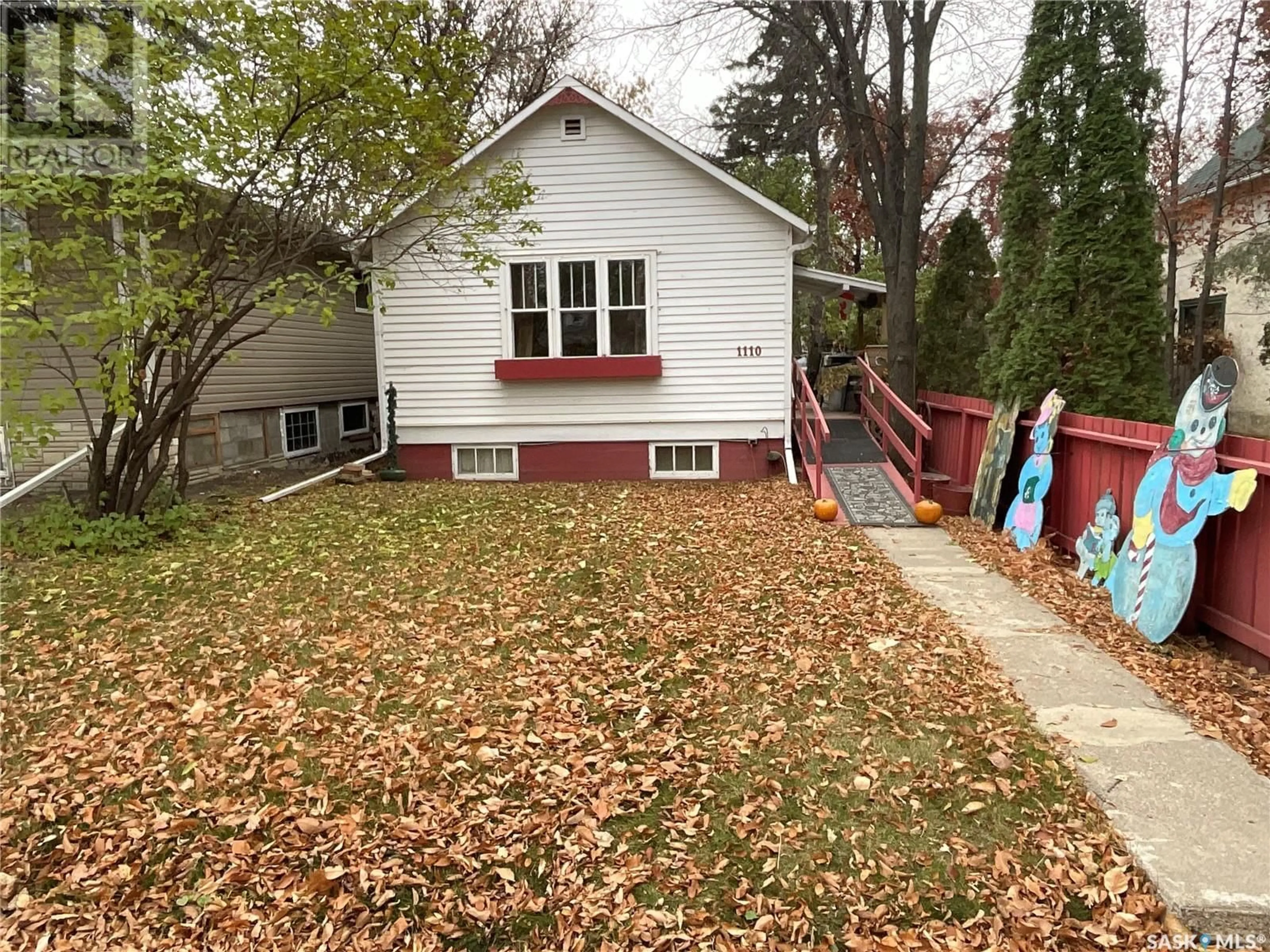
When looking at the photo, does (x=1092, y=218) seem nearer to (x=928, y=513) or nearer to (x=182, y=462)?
(x=928, y=513)

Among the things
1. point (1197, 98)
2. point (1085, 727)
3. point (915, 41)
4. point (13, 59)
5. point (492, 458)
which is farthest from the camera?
point (1197, 98)

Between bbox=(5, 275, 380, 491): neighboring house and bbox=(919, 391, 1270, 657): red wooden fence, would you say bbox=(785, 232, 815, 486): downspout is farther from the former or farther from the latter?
bbox=(5, 275, 380, 491): neighboring house

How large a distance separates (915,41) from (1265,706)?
33.5 ft

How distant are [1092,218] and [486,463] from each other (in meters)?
8.39

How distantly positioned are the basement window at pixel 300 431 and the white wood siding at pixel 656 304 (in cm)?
320

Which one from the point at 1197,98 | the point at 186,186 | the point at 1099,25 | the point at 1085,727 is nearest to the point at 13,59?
the point at 186,186

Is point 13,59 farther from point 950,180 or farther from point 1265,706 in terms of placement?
point 950,180

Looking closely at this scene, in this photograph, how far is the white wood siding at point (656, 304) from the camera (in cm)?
1082

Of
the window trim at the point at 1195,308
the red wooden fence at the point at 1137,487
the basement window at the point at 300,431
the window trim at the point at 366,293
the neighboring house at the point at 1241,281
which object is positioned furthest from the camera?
the window trim at the point at 1195,308

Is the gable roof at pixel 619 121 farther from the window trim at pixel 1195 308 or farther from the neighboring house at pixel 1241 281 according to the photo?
the window trim at pixel 1195 308

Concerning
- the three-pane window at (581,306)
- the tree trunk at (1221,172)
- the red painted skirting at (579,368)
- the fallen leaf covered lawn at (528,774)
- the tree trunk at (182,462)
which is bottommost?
the fallen leaf covered lawn at (528,774)

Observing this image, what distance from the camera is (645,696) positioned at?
166 inches

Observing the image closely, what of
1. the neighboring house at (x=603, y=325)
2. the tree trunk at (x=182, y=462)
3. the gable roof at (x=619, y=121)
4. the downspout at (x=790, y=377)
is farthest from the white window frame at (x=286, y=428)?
the downspout at (x=790, y=377)

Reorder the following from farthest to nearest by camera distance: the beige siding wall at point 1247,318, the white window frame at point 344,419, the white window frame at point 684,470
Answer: the white window frame at point 344,419 < the beige siding wall at point 1247,318 < the white window frame at point 684,470
